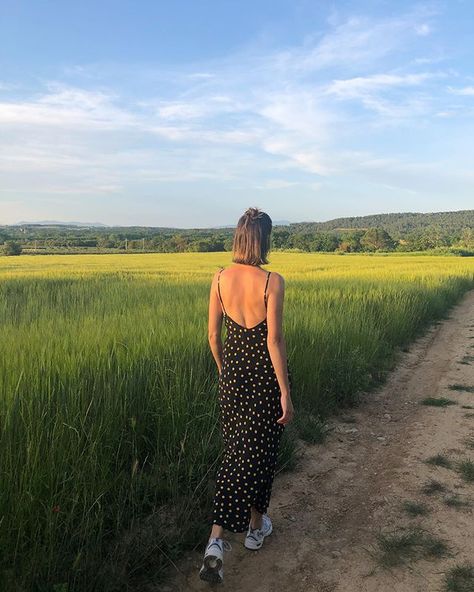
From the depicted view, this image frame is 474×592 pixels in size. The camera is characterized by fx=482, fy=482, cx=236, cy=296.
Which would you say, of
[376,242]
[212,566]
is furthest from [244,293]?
[376,242]

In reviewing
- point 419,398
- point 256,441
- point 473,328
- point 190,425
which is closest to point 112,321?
point 190,425

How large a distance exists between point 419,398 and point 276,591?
4.37m

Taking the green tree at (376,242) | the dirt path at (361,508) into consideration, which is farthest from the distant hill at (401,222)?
the dirt path at (361,508)

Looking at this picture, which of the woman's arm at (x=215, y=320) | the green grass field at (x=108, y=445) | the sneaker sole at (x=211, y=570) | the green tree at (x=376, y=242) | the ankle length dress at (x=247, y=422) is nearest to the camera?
the green grass field at (x=108, y=445)

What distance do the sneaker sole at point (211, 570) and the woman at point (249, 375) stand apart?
9 cm

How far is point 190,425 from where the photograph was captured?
3660 mm

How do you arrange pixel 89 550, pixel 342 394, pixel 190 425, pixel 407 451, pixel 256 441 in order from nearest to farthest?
1. pixel 89 550
2. pixel 256 441
3. pixel 190 425
4. pixel 407 451
5. pixel 342 394

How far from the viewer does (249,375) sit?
108 inches

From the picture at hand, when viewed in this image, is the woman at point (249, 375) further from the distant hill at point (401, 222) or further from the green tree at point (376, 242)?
the distant hill at point (401, 222)

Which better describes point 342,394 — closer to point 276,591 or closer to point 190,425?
point 190,425

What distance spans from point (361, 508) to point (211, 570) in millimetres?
1396

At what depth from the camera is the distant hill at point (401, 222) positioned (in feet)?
466

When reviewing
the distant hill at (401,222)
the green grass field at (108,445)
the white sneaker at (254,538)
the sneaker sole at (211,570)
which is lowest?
the white sneaker at (254,538)

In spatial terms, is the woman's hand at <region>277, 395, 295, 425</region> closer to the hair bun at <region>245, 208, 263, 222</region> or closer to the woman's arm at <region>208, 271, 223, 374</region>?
the woman's arm at <region>208, 271, 223, 374</region>
